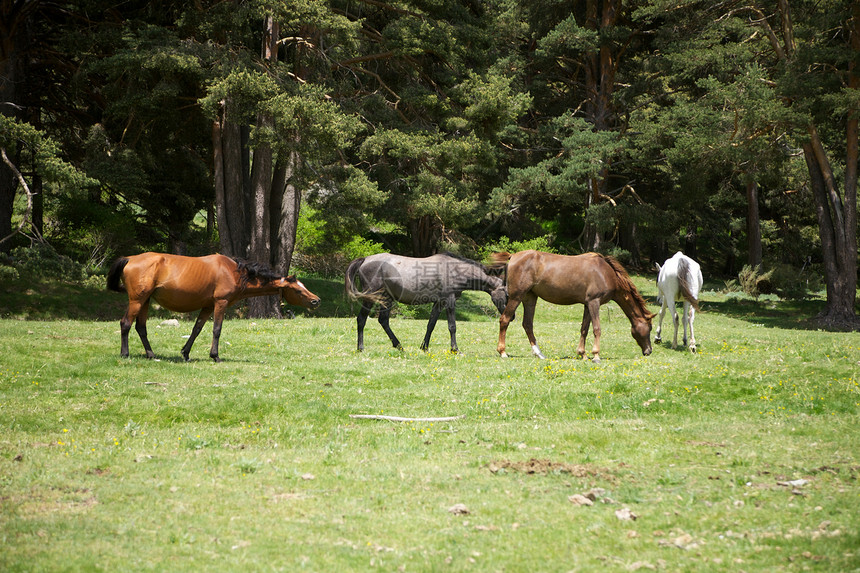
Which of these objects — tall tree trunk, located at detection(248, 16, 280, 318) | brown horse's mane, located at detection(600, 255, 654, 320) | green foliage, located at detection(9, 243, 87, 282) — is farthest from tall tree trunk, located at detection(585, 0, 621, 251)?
green foliage, located at detection(9, 243, 87, 282)

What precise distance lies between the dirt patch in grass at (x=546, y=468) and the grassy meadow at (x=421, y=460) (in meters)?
0.03

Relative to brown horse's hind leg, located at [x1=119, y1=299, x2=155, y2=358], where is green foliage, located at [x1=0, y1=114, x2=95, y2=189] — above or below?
above

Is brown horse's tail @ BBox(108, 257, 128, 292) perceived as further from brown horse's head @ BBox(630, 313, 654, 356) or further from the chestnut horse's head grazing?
brown horse's head @ BBox(630, 313, 654, 356)

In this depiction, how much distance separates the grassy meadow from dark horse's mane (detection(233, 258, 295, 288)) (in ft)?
5.52

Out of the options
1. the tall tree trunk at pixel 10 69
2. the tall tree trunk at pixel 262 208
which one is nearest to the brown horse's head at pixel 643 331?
the tall tree trunk at pixel 262 208

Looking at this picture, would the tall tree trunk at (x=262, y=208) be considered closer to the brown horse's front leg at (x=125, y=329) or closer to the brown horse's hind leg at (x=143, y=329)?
the brown horse's hind leg at (x=143, y=329)

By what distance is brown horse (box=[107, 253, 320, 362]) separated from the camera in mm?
14102

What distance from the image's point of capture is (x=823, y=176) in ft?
102

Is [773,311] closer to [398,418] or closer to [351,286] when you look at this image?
[351,286]

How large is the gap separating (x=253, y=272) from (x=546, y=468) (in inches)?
343

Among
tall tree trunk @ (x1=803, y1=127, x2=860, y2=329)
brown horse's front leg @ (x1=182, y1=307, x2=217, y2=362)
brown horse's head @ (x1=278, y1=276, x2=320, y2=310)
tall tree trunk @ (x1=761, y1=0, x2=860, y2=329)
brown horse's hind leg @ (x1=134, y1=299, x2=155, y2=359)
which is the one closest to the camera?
brown horse's hind leg @ (x1=134, y1=299, x2=155, y2=359)

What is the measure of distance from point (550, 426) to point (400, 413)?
2.22 meters

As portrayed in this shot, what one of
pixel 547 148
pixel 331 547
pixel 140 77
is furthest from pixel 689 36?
pixel 331 547

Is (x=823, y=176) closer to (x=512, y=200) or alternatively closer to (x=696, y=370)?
(x=512, y=200)
